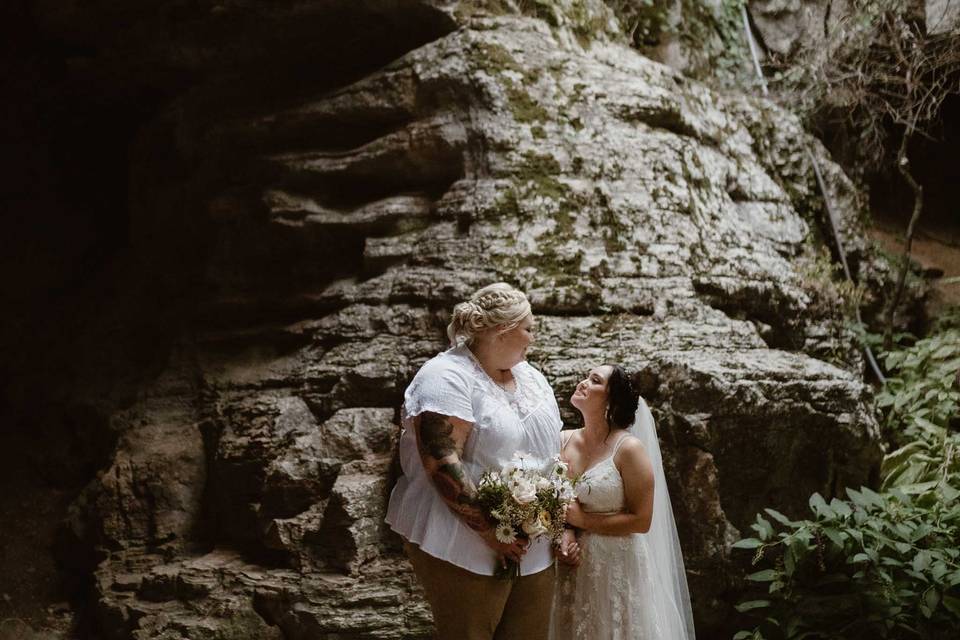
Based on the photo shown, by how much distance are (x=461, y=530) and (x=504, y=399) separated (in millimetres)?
604

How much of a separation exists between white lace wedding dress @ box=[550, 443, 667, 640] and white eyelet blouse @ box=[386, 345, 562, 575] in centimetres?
34

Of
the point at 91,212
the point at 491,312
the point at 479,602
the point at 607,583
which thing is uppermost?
the point at 91,212

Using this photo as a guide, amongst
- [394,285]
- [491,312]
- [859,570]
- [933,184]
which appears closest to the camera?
[491,312]

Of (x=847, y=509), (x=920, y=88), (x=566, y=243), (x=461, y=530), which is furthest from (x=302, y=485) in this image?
(x=920, y=88)

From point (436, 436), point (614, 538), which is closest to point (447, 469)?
point (436, 436)

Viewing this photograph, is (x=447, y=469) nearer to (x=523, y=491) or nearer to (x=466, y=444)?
(x=466, y=444)

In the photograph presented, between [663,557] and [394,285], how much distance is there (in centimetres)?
256

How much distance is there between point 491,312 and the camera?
384 centimetres

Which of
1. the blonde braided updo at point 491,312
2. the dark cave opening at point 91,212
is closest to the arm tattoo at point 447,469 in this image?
the blonde braided updo at point 491,312

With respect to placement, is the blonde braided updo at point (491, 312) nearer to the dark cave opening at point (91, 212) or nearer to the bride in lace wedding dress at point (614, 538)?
the bride in lace wedding dress at point (614, 538)

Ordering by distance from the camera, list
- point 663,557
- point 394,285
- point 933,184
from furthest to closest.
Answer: point 933,184 < point 394,285 < point 663,557

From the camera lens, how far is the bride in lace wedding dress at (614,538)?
411 centimetres

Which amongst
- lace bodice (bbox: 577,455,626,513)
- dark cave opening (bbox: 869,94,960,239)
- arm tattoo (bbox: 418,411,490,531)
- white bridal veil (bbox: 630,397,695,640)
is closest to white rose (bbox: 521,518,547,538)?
arm tattoo (bbox: 418,411,490,531)

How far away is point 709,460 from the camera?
204 inches
